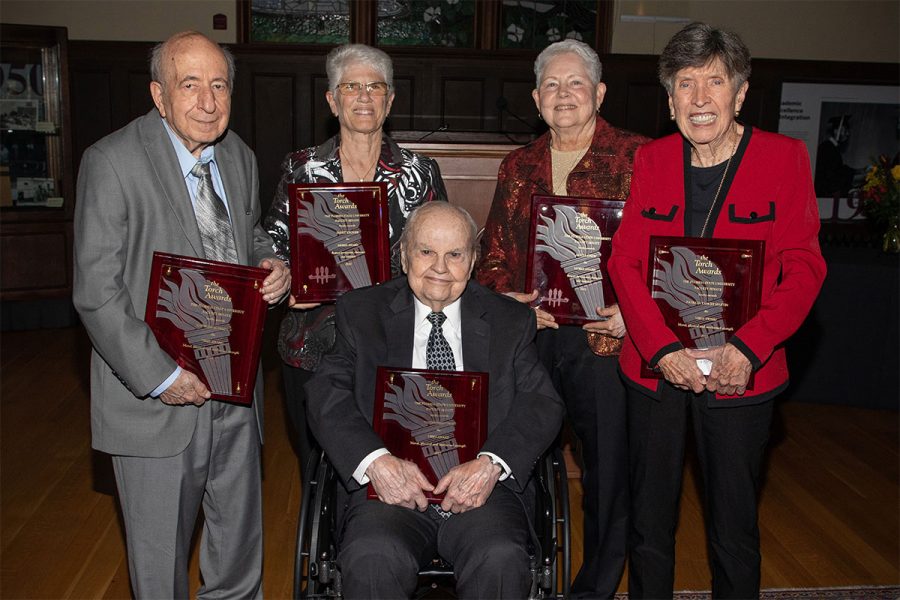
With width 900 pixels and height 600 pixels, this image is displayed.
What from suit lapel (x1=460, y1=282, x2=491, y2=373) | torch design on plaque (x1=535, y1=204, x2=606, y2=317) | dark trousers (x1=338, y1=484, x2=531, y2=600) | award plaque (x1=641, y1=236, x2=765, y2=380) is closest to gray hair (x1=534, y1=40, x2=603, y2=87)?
torch design on plaque (x1=535, y1=204, x2=606, y2=317)

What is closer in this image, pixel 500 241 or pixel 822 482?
pixel 500 241

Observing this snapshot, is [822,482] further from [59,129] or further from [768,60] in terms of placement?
[59,129]

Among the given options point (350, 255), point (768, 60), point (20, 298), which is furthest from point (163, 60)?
point (768, 60)

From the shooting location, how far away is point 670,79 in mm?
2398

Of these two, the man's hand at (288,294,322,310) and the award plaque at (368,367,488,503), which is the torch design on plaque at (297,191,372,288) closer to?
the man's hand at (288,294,322,310)

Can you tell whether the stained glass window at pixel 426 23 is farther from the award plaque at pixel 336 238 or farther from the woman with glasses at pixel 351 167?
the award plaque at pixel 336 238

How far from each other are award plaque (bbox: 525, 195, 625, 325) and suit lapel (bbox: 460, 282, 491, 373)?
0.81 feet

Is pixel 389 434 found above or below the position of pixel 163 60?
below

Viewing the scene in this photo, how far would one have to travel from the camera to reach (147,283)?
7.56 feet

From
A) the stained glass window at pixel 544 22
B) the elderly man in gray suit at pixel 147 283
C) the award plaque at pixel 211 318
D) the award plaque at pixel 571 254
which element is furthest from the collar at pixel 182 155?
the stained glass window at pixel 544 22

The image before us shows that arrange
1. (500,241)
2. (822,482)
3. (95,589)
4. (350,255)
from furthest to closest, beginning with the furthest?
(822,482), (95,589), (500,241), (350,255)

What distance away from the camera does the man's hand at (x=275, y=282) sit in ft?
7.98

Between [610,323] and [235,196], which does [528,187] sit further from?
[235,196]

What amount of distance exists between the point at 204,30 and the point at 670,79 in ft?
20.5
